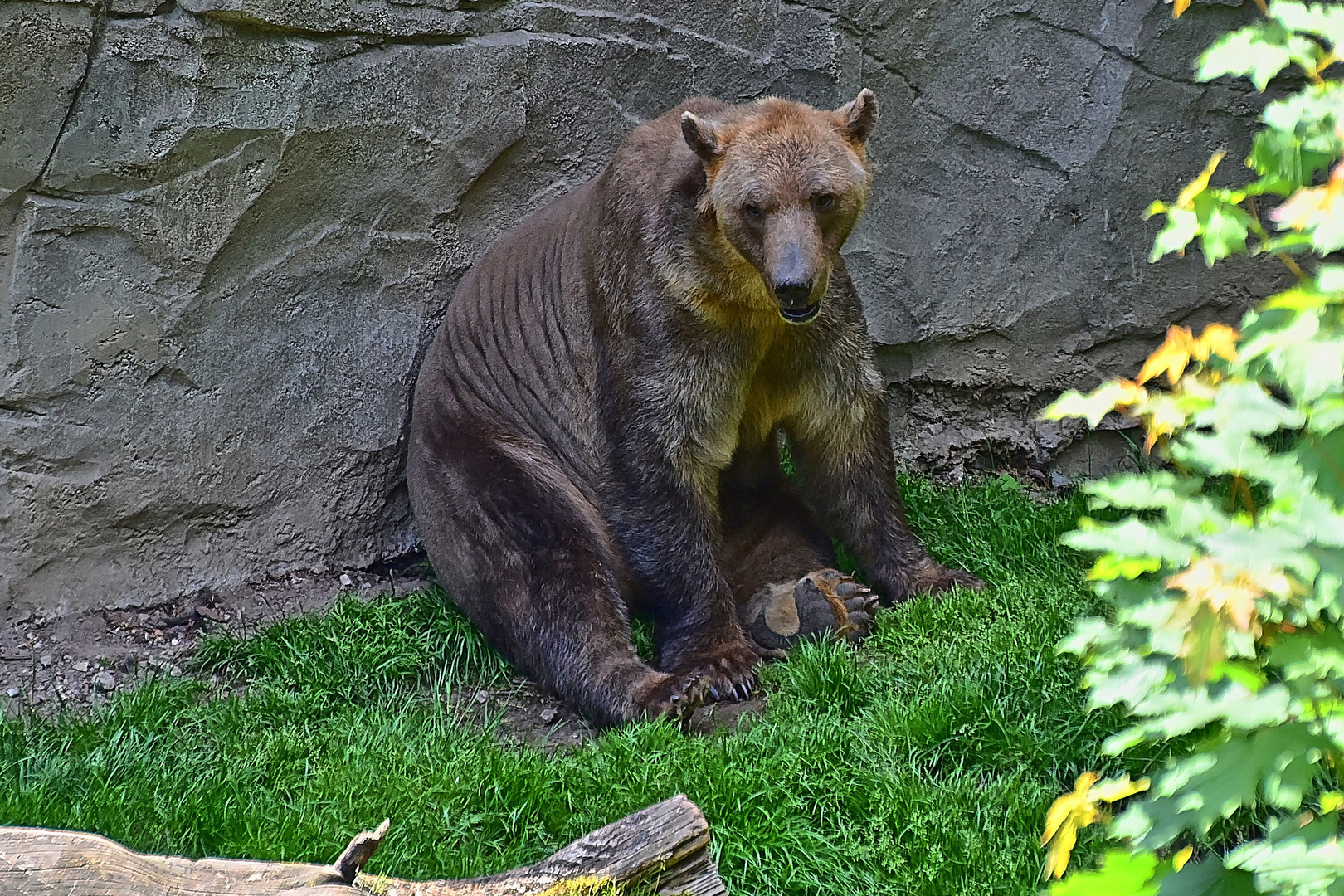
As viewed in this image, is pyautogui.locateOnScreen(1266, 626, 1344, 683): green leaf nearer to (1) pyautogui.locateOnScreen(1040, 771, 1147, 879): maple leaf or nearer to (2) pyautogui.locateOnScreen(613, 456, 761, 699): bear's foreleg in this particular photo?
(1) pyautogui.locateOnScreen(1040, 771, 1147, 879): maple leaf

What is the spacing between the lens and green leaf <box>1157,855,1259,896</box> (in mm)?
1833

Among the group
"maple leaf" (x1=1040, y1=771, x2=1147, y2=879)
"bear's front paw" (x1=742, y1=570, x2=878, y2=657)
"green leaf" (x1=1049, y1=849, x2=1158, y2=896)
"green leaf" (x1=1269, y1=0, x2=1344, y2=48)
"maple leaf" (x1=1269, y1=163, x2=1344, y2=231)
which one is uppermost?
"green leaf" (x1=1269, y1=0, x2=1344, y2=48)

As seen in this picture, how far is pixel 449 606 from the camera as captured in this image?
608cm

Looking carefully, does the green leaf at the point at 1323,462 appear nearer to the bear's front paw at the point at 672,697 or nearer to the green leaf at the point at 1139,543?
the green leaf at the point at 1139,543

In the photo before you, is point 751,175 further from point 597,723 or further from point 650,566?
point 597,723

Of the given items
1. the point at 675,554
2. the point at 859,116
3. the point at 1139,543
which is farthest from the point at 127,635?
the point at 1139,543

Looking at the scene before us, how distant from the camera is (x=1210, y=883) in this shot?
6.07 feet

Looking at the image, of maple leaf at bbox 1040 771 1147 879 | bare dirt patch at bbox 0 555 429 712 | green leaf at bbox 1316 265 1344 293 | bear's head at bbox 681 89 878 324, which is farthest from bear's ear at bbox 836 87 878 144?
green leaf at bbox 1316 265 1344 293

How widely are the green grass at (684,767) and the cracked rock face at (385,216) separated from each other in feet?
3.21

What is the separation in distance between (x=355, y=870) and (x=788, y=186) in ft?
10.5

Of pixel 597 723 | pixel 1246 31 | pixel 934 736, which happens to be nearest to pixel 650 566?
pixel 597 723

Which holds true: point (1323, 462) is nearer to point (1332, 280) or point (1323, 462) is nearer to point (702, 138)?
point (1332, 280)

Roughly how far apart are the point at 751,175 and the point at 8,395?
3.22m

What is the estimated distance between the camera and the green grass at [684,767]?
399cm
